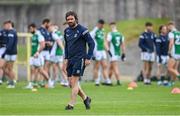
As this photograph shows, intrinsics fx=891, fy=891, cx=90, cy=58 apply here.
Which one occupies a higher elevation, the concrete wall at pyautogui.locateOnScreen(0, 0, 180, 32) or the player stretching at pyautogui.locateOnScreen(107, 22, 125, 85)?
the concrete wall at pyautogui.locateOnScreen(0, 0, 180, 32)

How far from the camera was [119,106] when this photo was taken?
22656 mm

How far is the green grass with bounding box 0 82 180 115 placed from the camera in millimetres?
21031

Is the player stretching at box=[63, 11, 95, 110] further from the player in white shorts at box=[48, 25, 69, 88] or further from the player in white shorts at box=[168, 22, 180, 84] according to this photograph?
the player in white shorts at box=[48, 25, 69, 88]

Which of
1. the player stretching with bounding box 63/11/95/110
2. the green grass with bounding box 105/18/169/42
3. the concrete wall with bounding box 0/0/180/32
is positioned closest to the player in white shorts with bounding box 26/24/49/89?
the player stretching with bounding box 63/11/95/110

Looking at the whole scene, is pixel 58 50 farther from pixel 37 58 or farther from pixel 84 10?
pixel 84 10

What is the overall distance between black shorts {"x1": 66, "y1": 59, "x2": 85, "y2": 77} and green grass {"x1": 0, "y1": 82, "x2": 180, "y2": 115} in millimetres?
884

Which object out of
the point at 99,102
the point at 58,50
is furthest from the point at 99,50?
the point at 99,102

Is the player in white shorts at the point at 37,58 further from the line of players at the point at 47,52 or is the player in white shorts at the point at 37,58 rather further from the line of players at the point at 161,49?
the line of players at the point at 161,49

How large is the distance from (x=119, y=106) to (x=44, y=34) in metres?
10.4

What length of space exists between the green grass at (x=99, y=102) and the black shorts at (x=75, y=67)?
0.88 metres

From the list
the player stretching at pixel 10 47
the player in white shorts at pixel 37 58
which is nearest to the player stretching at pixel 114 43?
the player in white shorts at pixel 37 58

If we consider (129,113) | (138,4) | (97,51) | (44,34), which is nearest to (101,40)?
(97,51)

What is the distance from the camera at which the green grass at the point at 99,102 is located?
2103 centimetres

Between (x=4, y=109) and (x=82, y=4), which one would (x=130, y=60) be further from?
(x=4, y=109)
